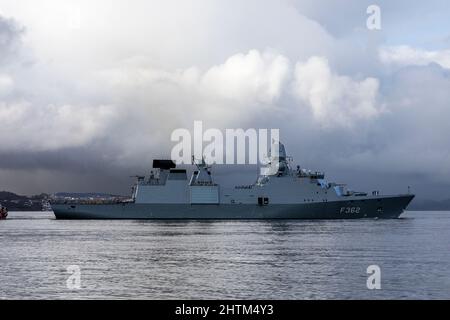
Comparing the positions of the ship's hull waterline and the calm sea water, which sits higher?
the ship's hull waterline

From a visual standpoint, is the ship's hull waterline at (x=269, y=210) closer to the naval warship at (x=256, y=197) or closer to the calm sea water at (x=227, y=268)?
the naval warship at (x=256, y=197)

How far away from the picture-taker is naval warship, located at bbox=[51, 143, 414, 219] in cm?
8138

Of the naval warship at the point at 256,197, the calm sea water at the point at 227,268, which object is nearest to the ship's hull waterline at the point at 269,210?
the naval warship at the point at 256,197

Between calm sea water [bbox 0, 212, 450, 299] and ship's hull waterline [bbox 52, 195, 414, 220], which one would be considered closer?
calm sea water [bbox 0, 212, 450, 299]

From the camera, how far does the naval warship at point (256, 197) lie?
81375mm

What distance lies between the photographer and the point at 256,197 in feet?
270

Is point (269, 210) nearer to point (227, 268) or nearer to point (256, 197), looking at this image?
point (256, 197)

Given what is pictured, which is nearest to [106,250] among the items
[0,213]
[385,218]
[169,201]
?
[169,201]

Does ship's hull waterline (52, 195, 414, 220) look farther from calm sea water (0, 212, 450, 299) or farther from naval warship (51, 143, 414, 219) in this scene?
calm sea water (0, 212, 450, 299)

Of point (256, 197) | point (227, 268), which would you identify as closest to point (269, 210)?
point (256, 197)

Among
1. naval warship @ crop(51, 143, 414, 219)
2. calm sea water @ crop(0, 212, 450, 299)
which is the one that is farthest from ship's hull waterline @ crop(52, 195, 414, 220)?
calm sea water @ crop(0, 212, 450, 299)

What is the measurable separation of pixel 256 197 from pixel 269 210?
101 inches
